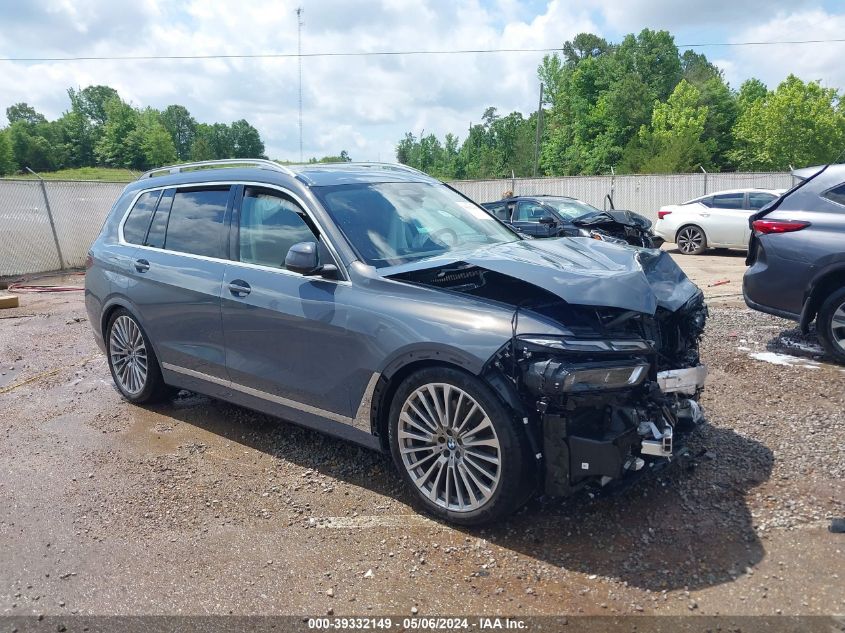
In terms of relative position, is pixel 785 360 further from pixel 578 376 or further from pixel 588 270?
pixel 578 376

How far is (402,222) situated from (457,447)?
1.58 metres

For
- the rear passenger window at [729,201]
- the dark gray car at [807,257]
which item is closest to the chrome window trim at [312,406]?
the dark gray car at [807,257]

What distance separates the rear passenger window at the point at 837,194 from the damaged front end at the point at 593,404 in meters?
3.94

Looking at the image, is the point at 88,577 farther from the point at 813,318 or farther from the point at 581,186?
the point at 581,186

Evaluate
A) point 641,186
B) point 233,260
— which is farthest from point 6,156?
point 233,260

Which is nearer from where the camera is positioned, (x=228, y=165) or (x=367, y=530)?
(x=367, y=530)

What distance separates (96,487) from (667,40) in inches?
3028

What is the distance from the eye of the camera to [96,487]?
4.11 m

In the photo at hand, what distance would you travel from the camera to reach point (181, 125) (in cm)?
12562

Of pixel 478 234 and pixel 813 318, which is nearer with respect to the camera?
pixel 478 234

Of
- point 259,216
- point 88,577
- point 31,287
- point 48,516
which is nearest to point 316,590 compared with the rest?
point 88,577

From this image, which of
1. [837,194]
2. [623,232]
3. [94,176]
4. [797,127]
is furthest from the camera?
[797,127]

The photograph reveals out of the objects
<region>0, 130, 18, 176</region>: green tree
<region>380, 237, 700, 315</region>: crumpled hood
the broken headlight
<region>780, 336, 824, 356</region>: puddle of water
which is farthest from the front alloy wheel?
<region>0, 130, 18, 176</region>: green tree

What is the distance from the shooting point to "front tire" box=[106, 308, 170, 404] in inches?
206
